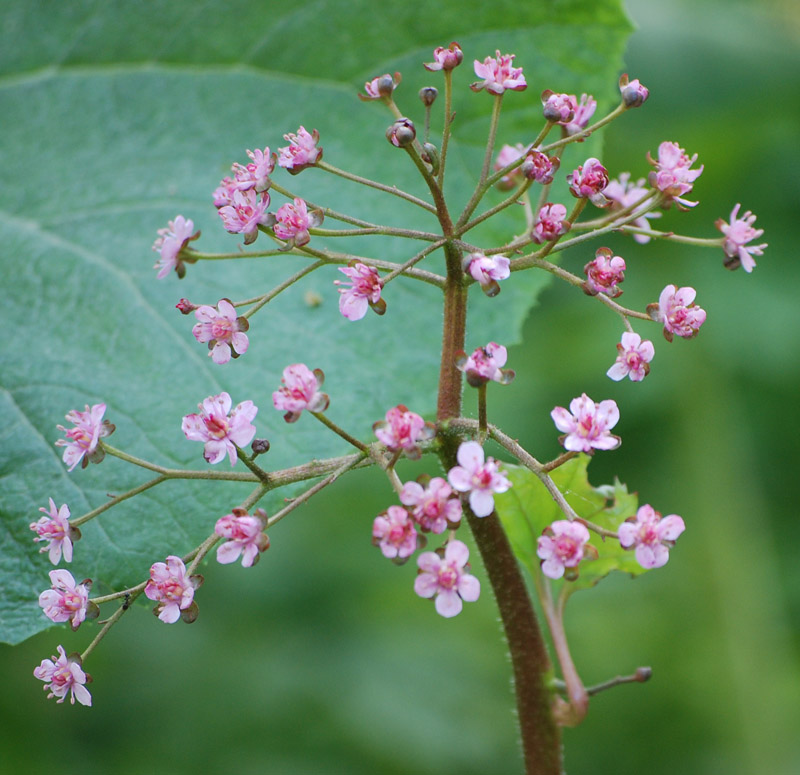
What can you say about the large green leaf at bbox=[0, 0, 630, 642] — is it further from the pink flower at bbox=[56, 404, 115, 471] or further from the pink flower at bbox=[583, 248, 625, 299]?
the pink flower at bbox=[583, 248, 625, 299]

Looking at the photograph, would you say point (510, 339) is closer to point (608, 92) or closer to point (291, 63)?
point (608, 92)

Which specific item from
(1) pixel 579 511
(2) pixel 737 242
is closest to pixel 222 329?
(1) pixel 579 511

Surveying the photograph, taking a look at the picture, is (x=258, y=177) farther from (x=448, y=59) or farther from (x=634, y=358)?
(x=634, y=358)

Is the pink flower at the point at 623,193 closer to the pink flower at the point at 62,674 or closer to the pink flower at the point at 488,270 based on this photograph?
the pink flower at the point at 488,270

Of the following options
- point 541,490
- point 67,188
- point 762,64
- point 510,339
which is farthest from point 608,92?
point 762,64

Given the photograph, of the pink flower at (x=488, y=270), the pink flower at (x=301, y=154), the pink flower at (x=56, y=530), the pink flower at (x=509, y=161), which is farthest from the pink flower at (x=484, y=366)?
the pink flower at (x=56, y=530)

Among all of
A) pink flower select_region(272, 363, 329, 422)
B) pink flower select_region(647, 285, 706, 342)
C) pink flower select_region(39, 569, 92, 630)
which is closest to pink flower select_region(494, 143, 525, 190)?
pink flower select_region(647, 285, 706, 342)
